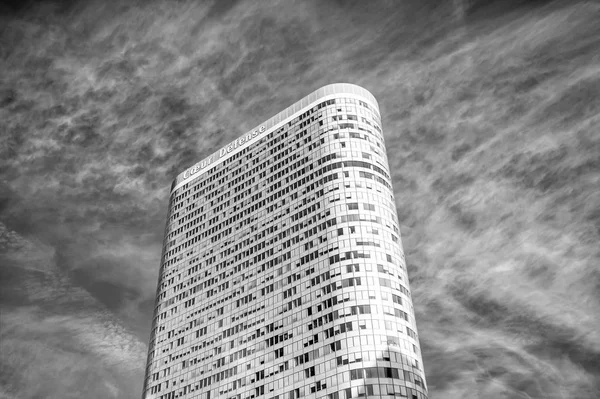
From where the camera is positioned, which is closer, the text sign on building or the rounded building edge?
the rounded building edge

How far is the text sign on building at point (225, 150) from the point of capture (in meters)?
159

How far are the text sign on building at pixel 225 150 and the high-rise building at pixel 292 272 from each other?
402 millimetres

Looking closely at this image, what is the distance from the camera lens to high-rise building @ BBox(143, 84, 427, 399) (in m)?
108

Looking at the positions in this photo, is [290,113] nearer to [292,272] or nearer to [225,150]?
[225,150]

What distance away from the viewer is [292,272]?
125 meters

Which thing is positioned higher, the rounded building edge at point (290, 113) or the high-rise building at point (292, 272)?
the rounded building edge at point (290, 113)

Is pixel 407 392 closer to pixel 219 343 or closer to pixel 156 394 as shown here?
pixel 219 343

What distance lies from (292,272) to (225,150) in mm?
52622

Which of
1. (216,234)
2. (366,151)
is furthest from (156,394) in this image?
(366,151)

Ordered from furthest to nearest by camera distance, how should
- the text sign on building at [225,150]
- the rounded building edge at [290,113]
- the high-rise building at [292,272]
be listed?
1. the text sign on building at [225,150]
2. the rounded building edge at [290,113]
3. the high-rise building at [292,272]

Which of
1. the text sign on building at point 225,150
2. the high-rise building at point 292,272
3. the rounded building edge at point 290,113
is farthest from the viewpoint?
the text sign on building at point 225,150

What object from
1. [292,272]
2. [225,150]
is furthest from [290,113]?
[292,272]

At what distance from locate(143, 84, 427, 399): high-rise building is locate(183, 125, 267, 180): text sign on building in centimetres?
40

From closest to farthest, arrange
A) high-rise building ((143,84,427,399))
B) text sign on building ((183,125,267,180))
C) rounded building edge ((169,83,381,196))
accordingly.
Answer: high-rise building ((143,84,427,399)), rounded building edge ((169,83,381,196)), text sign on building ((183,125,267,180))
